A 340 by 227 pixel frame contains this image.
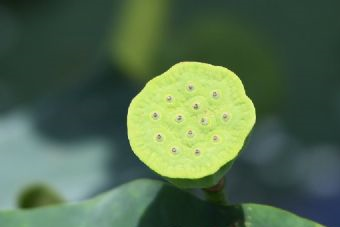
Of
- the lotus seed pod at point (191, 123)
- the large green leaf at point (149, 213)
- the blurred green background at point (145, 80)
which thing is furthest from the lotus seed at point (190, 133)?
the blurred green background at point (145, 80)

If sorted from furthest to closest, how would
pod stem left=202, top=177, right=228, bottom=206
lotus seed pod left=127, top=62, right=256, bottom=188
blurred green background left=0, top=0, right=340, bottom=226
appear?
blurred green background left=0, top=0, right=340, bottom=226 → pod stem left=202, top=177, right=228, bottom=206 → lotus seed pod left=127, top=62, right=256, bottom=188

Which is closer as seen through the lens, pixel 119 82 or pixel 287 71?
pixel 119 82

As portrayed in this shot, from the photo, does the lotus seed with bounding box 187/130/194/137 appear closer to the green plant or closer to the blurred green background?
the green plant

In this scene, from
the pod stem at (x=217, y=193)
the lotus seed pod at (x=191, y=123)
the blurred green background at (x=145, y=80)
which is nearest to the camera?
the lotus seed pod at (x=191, y=123)

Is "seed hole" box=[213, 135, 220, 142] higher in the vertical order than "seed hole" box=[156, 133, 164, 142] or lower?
higher

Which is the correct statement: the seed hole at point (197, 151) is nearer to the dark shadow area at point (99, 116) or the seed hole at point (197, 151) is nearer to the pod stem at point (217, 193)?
the pod stem at point (217, 193)

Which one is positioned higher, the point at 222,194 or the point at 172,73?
the point at 172,73

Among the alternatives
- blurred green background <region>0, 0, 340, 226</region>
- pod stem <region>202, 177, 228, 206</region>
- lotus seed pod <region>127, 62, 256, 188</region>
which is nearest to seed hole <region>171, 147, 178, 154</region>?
lotus seed pod <region>127, 62, 256, 188</region>

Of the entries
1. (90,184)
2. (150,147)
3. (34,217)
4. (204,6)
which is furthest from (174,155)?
(204,6)

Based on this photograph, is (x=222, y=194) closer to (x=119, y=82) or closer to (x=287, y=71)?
(x=119, y=82)
